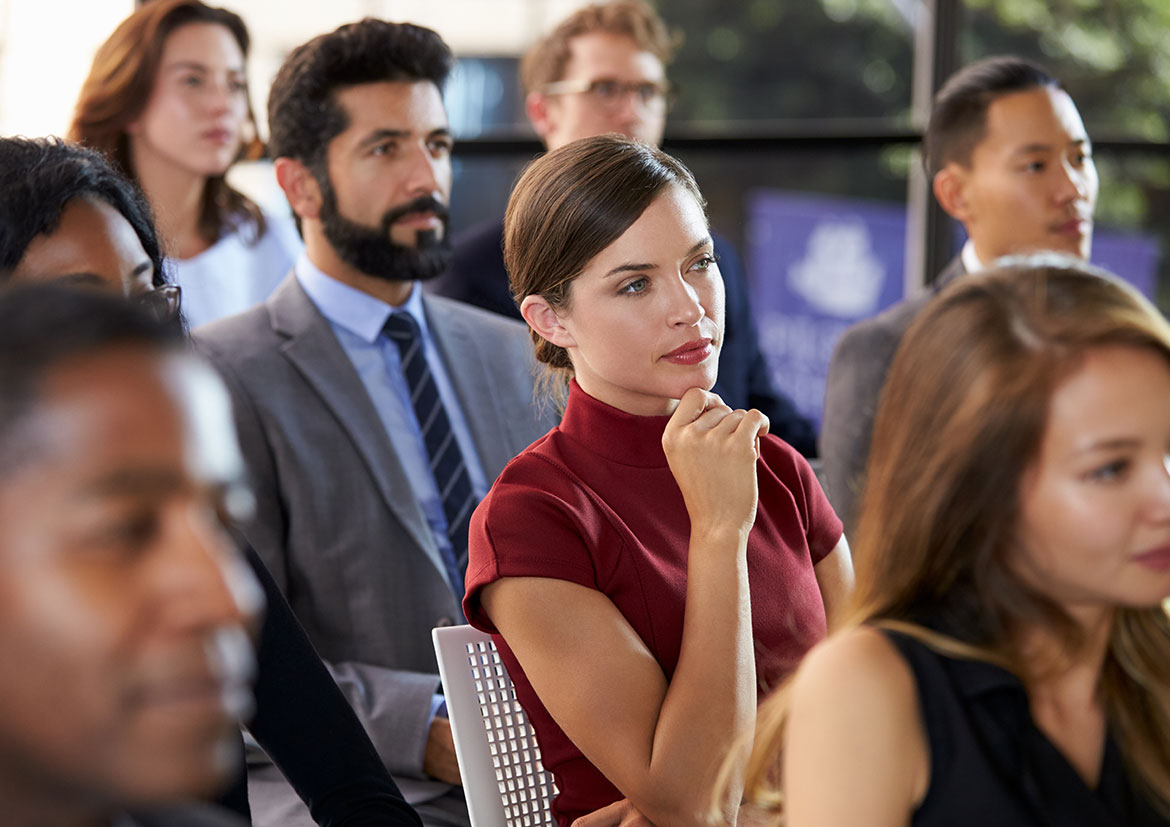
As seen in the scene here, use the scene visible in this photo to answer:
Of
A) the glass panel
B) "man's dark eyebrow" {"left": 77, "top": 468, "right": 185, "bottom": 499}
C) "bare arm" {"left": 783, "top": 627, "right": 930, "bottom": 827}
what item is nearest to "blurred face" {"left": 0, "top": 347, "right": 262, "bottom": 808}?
"man's dark eyebrow" {"left": 77, "top": 468, "right": 185, "bottom": 499}

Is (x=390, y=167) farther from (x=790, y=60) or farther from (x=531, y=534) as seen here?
(x=790, y=60)

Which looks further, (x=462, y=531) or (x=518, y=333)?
(x=518, y=333)

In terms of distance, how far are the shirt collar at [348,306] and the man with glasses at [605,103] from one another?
2.15 feet

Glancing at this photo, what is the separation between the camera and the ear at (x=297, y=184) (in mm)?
2738

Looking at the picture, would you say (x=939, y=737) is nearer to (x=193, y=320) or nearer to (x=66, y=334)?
(x=66, y=334)

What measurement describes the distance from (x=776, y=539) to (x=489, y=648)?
1.34 feet

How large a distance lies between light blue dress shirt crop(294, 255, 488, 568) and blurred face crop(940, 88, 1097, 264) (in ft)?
4.84

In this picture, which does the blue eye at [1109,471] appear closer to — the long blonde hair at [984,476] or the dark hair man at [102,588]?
the long blonde hair at [984,476]

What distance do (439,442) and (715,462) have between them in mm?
943

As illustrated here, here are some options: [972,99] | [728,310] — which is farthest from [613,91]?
[972,99]

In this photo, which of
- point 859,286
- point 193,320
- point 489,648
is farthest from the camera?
point 859,286

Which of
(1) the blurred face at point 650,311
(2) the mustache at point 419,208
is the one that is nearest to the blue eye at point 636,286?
(1) the blurred face at point 650,311

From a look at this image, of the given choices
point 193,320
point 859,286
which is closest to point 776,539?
point 193,320

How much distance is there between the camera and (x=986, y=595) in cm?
116
